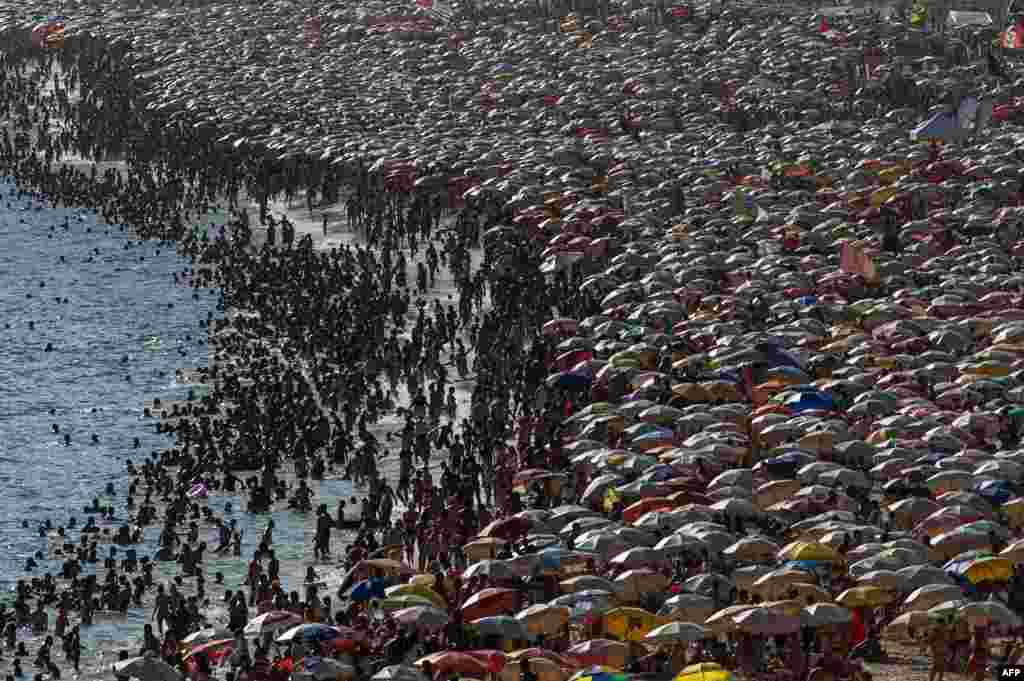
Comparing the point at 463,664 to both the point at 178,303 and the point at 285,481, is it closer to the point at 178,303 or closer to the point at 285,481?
the point at 285,481

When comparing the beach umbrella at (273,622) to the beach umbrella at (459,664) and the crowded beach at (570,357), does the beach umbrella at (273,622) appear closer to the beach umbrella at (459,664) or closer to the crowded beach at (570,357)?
the crowded beach at (570,357)

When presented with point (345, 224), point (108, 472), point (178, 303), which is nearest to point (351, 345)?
point (108, 472)

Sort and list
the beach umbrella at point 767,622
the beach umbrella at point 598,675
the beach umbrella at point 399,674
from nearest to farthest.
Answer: the beach umbrella at point 598,675, the beach umbrella at point 399,674, the beach umbrella at point 767,622

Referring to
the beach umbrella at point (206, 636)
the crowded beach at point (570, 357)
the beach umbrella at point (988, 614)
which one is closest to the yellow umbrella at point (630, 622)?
the crowded beach at point (570, 357)

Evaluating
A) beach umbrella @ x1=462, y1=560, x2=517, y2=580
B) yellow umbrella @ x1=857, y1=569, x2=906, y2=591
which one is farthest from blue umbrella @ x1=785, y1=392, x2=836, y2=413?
yellow umbrella @ x1=857, y1=569, x2=906, y2=591

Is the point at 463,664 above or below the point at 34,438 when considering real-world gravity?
above

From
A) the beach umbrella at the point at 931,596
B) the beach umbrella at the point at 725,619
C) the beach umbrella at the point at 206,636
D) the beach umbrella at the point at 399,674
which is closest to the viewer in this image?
the beach umbrella at the point at 399,674
